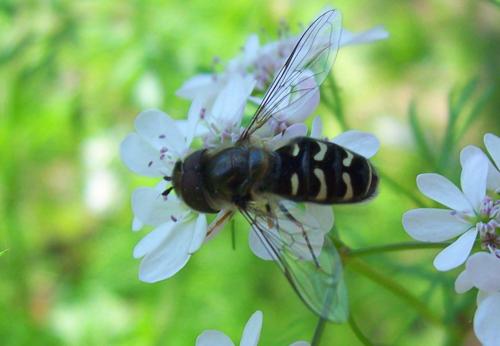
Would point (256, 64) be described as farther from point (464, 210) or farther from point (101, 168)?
point (101, 168)

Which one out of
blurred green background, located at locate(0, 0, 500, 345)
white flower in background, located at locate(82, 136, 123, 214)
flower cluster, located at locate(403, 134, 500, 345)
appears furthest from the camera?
white flower in background, located at locate(82, 136, 123, 214)

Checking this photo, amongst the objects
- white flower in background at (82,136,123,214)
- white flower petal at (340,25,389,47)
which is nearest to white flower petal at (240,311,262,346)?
white flower petal at (340,25,389,47)

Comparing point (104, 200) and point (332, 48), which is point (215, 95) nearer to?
point (332, 48)

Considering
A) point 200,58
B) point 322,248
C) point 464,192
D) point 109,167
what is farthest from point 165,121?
point 109,167

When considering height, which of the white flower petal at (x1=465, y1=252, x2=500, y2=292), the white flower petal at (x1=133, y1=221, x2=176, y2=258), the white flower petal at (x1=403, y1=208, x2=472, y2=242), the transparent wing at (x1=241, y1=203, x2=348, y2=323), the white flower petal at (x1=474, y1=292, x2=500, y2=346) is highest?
the white flower petal at (x1=133, y1=221, x2=176, y2=258)

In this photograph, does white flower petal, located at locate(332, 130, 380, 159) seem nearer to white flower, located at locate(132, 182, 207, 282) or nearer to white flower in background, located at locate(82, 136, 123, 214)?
white flower, located at locate(132, 182, 207, 282)

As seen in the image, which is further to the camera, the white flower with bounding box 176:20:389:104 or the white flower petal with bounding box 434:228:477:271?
the white flower with bounding box 176:20:389:104

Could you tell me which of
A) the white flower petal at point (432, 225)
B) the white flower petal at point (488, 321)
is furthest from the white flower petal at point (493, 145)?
the white flower petal at point (488, 321)

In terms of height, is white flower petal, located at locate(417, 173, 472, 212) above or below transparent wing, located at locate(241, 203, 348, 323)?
below
